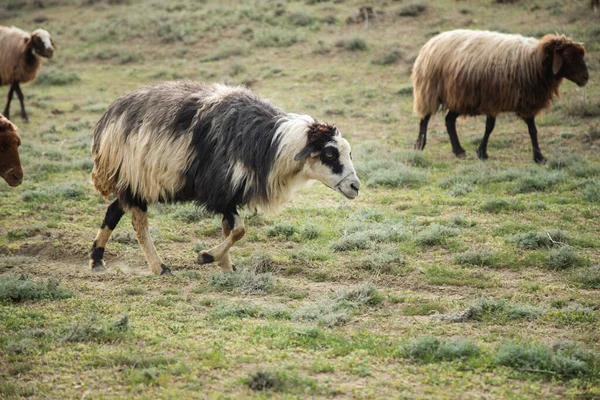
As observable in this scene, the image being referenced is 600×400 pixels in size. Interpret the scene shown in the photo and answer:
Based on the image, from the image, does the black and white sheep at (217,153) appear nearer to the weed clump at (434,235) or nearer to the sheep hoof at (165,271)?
the sheep hoof at (165,271)

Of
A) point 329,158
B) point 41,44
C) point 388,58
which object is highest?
point 41,44

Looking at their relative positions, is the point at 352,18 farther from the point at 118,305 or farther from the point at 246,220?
the point at 118,305

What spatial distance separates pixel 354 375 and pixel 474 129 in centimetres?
1085

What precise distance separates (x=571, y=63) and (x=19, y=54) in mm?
14545

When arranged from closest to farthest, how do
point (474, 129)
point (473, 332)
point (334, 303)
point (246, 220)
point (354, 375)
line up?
point (354, 375) → point (473, 332) → point (334, 303) → point (246, 220) → point (474, 129)

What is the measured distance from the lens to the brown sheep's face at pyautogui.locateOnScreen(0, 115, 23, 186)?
9086mm

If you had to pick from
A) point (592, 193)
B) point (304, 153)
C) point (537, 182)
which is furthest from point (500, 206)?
point (304, 153)

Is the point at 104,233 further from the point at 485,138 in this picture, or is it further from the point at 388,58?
the point at 388,58

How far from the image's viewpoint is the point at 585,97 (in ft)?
50.3

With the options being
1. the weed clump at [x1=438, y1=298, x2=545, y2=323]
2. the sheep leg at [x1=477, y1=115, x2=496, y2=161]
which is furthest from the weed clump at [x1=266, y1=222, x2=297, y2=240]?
the sheep leg at [x1=477, y1=115, x2=496, y2=161]

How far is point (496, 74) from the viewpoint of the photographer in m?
12.6

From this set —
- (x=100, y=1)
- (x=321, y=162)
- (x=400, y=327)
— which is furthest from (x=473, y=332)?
(x=100, y=1)

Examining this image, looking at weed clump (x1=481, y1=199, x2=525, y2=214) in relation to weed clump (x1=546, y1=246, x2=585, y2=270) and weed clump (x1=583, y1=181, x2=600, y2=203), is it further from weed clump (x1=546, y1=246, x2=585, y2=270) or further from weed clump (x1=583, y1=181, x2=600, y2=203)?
weed clump (x1=546, y1=246, x2=585, y2=270)

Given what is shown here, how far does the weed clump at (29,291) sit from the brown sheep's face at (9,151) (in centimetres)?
256
